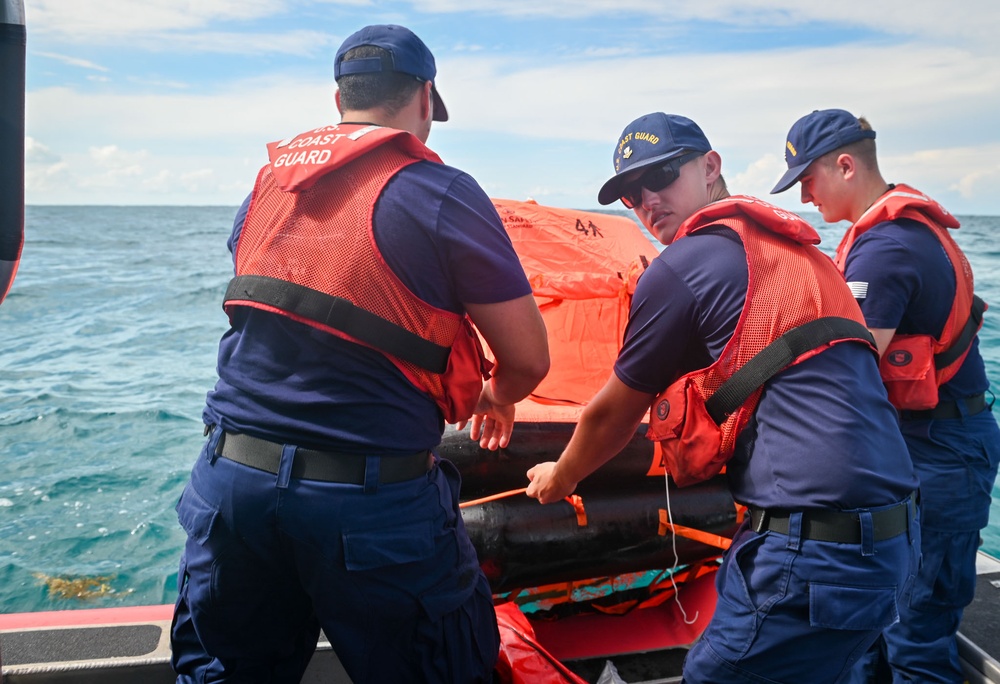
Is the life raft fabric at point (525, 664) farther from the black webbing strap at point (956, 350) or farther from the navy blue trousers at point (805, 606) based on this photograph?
the black webbing strap at point (956, 350)

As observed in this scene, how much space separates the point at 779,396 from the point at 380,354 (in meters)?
0.93

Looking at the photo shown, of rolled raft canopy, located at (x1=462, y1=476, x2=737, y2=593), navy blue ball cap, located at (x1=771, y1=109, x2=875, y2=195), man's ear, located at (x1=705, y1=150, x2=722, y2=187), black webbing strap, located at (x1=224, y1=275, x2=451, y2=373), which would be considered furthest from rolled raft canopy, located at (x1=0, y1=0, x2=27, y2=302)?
navy blue ball cap, located at (x1=771, y1=109, x2=875, y2=195)

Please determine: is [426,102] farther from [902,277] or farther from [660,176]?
[902,277]

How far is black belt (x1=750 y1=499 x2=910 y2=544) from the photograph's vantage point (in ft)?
5.46

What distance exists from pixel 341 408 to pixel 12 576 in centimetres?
479

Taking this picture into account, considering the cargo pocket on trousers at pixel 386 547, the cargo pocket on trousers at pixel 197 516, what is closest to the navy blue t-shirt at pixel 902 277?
the cargo pocket on trousers at pixel 386 547

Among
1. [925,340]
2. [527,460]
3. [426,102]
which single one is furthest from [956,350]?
[426,102]

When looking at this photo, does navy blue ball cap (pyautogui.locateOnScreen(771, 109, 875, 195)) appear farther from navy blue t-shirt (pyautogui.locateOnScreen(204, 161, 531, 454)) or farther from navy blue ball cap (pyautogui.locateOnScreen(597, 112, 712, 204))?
navy blue t-shirt (pyautogui.locateOnScreen(204, 161, 531, 454))

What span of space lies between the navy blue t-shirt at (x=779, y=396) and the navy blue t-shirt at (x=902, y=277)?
78cm

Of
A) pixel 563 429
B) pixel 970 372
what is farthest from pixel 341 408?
pixel 970 372

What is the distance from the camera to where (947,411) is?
271 centimetres

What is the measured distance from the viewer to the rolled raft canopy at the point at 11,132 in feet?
3.27

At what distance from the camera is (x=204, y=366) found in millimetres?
10672

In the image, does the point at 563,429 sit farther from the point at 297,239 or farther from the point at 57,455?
the point at 57,455
